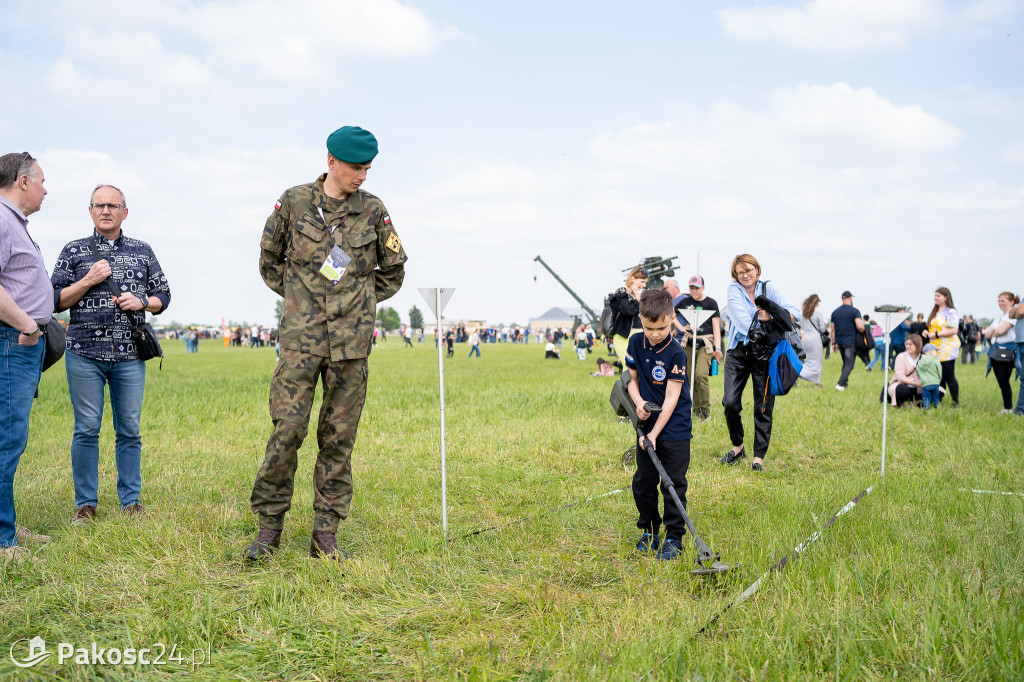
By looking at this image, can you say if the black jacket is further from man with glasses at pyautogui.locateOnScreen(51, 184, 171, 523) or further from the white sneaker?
the white sneaker

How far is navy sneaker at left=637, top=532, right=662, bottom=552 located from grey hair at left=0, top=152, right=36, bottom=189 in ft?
14.4

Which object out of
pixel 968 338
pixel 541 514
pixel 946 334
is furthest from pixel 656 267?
pixel 541 514

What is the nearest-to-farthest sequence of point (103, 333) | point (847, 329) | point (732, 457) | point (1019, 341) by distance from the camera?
1. point (103, 333)
2. point (732, 457)
3. point (1019, 341)
4. point (847, 329)

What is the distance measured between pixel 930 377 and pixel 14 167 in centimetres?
1271

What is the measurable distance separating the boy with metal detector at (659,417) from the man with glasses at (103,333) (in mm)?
3449

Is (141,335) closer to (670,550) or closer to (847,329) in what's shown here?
(670,550)

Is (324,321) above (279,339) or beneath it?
above

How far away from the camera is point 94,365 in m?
4.82

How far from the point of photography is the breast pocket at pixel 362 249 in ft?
13.5

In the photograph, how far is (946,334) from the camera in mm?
12055

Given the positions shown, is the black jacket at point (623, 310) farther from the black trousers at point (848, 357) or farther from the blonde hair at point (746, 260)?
the black trousers at point (848, 357)

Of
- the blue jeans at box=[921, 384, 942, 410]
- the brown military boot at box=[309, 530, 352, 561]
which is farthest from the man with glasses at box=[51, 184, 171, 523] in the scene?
the blue jeans at box=[921, 384, 942, 410]

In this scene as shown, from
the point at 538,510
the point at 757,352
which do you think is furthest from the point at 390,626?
the point at 757,352

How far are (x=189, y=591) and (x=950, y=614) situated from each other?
3561mm
